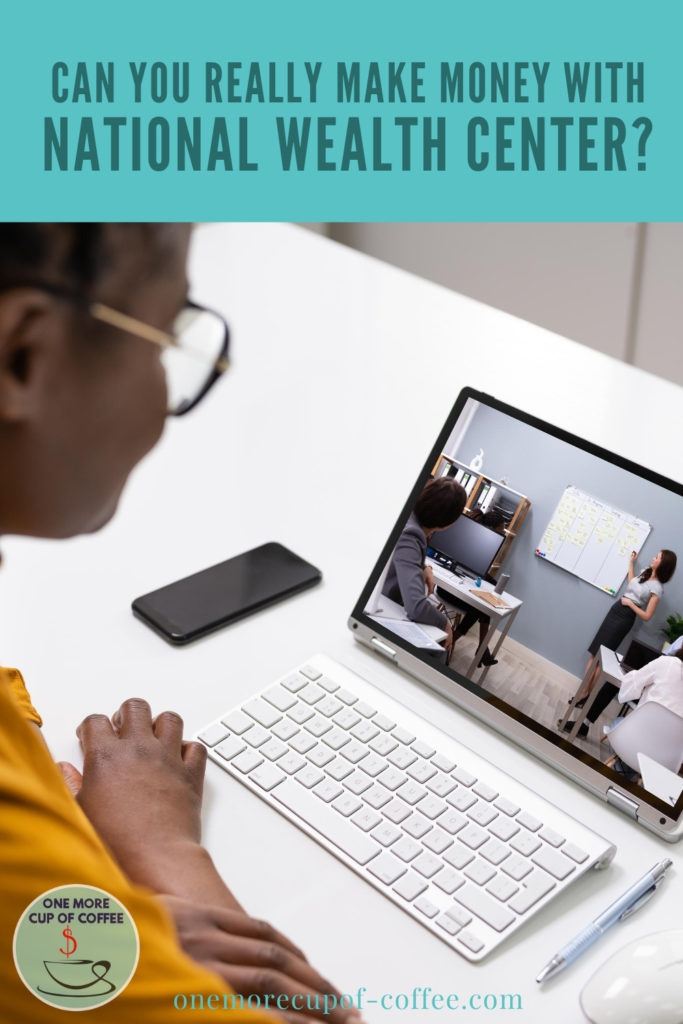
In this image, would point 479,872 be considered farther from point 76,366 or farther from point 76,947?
point 76,366

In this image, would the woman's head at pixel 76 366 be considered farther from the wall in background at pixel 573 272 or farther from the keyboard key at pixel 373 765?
the wall in background at pixel 573 272

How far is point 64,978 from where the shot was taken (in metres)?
0.65

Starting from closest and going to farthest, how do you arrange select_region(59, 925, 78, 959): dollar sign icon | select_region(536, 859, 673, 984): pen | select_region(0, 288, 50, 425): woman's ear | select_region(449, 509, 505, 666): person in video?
Answer: 1. select_region(0, 288, 50, 425): woman's ear
2. select_region(59, 925, 78, 959): dollar sign icon
3. select_region(536, 859, 673, 984): pen
4. select_region(449, 509, 505, 666): person in video

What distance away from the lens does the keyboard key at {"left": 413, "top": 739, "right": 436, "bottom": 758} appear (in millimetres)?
960

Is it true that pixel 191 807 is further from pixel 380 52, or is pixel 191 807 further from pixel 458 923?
pixel 380 52

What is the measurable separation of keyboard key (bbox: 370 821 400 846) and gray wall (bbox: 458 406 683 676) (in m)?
0.20

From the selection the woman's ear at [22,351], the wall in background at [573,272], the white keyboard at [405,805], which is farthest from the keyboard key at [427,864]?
the wall in background at [573,272]

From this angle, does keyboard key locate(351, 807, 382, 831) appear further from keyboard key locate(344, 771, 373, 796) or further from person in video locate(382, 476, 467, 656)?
person in video locate(382, 476, 467, 656)

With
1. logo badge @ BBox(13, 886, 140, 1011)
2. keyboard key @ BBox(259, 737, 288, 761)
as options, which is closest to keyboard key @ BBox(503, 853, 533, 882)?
keyboard key @ BBox(259, 737, 288, 761)

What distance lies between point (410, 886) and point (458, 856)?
5 cm

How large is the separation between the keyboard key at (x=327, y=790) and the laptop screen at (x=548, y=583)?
0.16 m

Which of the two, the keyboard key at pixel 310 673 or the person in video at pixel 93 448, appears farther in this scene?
the keyboard key at pixel 310 673

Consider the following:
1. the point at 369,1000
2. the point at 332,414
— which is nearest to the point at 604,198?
the point at 332,414

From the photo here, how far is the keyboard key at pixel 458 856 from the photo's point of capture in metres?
0.86
